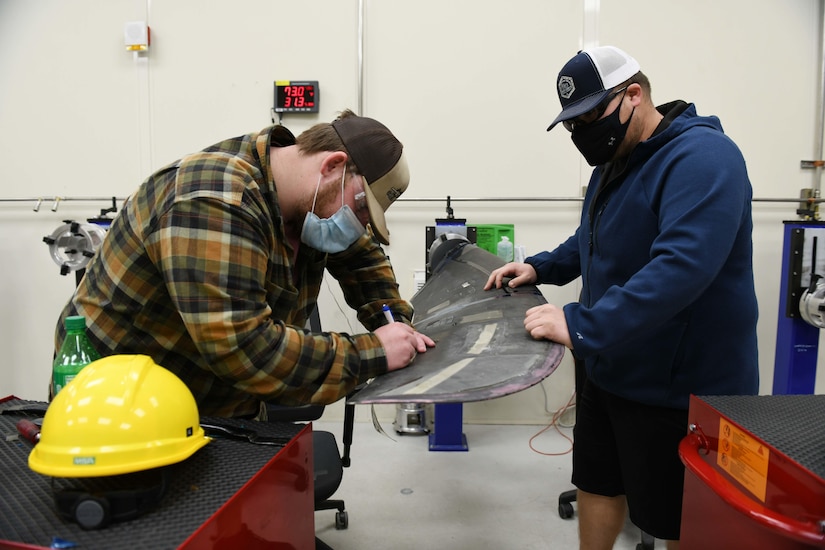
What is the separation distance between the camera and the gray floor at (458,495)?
199 centimetres

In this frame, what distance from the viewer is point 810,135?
9.47 ft

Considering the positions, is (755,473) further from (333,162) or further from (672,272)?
(333,162)

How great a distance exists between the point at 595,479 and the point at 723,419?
29.3 inches

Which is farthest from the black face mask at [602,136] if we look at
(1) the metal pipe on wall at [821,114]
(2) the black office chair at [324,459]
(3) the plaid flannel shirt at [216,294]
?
(1) the metal pipe on wall at [821,114]

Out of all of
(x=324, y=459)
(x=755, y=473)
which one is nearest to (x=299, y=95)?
(x=324, y=459)

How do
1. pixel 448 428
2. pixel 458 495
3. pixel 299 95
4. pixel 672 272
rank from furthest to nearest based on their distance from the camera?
1. pixel 299 95
2. pixel 448 428
3. pixel 458 495
4. pixel 672 272

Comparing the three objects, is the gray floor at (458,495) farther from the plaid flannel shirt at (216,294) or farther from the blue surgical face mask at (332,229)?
the blue surgical face mask at (332,229)

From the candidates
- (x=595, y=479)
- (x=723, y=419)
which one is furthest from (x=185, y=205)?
(x=595, y=479)

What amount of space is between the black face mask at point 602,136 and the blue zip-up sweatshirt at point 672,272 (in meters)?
0.06

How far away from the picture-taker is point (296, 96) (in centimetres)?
294

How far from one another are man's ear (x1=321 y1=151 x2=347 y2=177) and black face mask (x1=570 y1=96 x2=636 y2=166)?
2.11 feet

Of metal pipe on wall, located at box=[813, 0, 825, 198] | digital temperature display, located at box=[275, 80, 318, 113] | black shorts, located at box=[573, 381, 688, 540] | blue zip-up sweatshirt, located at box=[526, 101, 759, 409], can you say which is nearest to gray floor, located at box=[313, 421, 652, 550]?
black shorts, located at box=[573, 381, 688, 540]

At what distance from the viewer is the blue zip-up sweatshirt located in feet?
3.38

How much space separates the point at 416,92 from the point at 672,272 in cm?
229
